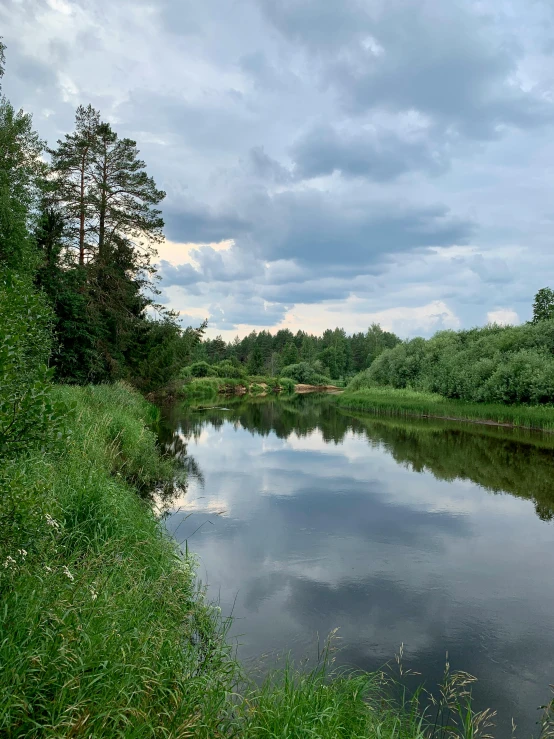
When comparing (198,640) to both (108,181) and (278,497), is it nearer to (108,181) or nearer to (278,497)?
(278,497)

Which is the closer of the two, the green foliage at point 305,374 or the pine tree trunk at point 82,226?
the pine tree trunk at point 82,226

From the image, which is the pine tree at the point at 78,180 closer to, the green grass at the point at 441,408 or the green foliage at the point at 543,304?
the green grass at the point at 441,408

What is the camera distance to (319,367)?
84.0m

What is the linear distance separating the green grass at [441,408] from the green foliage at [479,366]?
36.9 inches

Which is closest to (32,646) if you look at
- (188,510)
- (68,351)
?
(188,510)

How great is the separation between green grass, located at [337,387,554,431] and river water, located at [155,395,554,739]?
7.03 meters

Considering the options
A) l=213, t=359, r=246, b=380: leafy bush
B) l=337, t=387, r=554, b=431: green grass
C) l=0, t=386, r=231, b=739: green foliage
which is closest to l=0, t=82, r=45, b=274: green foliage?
l=0, t=386, r=231, b=739: green foliage

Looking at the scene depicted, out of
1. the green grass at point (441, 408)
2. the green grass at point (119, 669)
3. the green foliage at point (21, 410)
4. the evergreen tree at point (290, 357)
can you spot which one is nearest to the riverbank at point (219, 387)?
the evergreen tree at point (290, 357)

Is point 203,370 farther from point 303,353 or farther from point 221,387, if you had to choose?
point 303,353

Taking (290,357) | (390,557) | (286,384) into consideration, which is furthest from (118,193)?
(290,357)

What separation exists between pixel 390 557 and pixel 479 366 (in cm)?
2609

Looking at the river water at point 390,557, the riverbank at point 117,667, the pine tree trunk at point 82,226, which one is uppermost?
the pine tree trunk at point 82,226

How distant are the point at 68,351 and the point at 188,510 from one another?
1276cm

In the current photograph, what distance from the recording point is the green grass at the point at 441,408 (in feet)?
83.7
